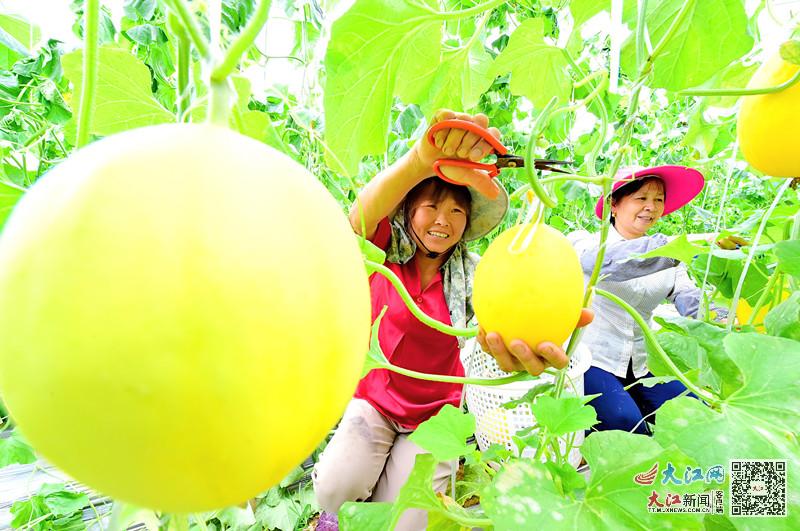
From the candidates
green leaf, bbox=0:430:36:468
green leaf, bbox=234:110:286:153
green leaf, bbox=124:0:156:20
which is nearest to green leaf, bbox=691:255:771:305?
green leaf, bbox=234:110:286:153

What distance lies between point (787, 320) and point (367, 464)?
3.28ft

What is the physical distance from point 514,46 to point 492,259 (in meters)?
0.35

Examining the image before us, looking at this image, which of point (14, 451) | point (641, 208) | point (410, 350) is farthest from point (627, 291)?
point (14, 451)

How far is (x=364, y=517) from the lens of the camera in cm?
57

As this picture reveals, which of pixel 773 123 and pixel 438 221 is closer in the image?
pixel 773 123

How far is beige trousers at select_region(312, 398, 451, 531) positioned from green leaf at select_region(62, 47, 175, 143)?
986mm

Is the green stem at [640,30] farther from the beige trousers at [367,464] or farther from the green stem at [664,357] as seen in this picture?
the beige trousers at [367,464]

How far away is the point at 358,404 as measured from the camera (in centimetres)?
136

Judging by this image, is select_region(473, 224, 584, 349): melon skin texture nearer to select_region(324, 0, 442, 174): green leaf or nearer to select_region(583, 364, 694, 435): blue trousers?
select_region(324, 0, 442, 174): green leaf

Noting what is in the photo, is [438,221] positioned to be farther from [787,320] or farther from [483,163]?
[787,320]

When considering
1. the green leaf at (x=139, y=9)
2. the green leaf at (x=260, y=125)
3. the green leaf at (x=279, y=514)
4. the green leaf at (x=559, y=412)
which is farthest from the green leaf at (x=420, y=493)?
the green leaf at (x=279, y=514)

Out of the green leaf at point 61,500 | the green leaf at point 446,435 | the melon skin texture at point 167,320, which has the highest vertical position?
the melon skin texture at point 167,320

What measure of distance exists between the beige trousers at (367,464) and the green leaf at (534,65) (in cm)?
87

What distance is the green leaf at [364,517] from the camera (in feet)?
1.86
